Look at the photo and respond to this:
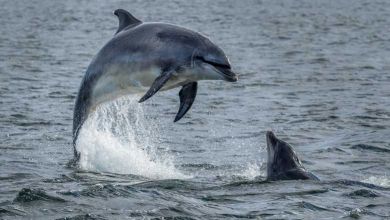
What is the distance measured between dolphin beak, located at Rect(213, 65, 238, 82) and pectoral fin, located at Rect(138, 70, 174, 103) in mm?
661

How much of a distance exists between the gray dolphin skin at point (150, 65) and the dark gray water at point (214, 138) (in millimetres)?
1361

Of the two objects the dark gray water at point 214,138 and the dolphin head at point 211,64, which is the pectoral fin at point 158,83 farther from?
the dark gray water at point 214,138

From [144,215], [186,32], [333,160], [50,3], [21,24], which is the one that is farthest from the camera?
[50,3]

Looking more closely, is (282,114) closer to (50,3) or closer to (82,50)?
(82,50)

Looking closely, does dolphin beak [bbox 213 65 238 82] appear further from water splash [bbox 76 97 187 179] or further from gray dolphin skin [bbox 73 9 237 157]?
water splash [bbox 76 97 187 179]

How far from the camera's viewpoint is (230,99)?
26641mm

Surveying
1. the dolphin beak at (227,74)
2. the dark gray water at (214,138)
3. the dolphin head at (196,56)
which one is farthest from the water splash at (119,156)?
the dolphin beak at (227,74)

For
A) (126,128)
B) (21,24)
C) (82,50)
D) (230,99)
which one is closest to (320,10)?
(21,24)

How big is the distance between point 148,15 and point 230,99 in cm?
4534

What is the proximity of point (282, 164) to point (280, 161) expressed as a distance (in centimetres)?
8

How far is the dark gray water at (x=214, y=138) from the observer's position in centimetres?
1335

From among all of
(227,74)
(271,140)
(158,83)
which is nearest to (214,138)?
(271,140)

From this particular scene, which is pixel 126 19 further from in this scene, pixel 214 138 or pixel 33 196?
pixel 214 138

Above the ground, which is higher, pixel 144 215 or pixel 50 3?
pixel 50 3
